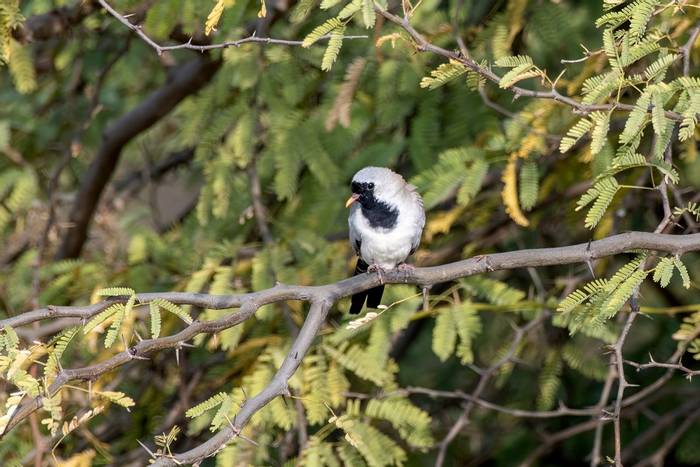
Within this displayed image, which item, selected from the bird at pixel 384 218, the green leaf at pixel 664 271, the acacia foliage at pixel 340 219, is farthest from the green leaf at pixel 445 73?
the bird at pixel 384 218

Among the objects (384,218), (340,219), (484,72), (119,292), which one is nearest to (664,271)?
(484,72)

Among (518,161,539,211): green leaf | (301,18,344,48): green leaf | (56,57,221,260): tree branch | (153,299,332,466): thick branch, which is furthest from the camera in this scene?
(56,57,221,260): tree branch

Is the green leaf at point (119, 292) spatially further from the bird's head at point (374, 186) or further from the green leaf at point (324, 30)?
the bird's head at point (374, 186)

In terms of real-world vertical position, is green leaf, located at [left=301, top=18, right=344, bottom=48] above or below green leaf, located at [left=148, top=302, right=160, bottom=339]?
above

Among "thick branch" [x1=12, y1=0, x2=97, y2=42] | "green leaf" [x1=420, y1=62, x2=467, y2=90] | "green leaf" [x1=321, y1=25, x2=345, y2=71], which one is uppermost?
"green leaf" [x1=321, y1=25, x2=345, y2=71]

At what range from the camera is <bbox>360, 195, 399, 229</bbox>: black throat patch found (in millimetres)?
5258

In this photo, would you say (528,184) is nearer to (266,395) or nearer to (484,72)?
(484,72)

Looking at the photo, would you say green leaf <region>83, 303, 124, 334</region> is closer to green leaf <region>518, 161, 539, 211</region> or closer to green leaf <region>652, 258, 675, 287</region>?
green leaf <region>652, 258, 675, 287</region>

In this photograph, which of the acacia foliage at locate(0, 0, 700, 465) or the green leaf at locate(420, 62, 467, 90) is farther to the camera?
the acacia foliage at locate(0, 0, 700, 465)

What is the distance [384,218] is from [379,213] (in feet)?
0.12

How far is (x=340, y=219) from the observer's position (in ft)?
19.6

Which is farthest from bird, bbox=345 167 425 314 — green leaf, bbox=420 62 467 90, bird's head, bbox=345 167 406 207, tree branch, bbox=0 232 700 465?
green leaf, bbox=420 62 467 90

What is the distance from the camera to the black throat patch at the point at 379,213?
17.3 ft

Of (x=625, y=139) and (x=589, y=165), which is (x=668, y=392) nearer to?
(x=589, y=165)
